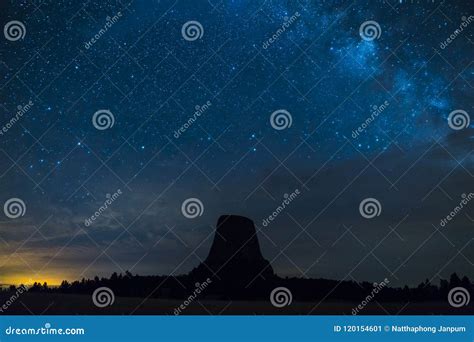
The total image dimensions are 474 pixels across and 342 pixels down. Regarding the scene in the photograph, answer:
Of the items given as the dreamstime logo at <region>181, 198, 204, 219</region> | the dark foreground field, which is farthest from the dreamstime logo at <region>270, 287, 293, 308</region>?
the dreamstime logo at <region>181, 198, 204, 219</region>

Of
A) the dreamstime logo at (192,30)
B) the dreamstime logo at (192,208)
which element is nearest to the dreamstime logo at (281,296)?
the dreamstime logo at (192,208)

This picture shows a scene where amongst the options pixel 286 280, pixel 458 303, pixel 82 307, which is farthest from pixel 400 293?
pixel 82 307

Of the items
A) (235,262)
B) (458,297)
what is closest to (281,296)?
(458,297)

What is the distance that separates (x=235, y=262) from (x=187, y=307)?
22.8 feet

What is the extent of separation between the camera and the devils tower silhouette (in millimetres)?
16391

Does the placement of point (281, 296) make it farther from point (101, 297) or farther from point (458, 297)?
point (101, 297)

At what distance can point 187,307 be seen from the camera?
13.1 meters

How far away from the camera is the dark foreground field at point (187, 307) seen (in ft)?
37.8

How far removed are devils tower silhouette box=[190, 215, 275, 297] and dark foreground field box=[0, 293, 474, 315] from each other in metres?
1.03

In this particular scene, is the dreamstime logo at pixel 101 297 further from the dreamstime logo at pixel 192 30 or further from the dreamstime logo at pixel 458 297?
the dreamstime logo at pixel 458 297
